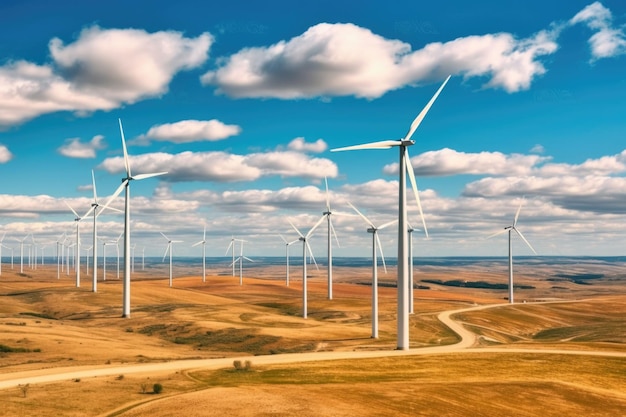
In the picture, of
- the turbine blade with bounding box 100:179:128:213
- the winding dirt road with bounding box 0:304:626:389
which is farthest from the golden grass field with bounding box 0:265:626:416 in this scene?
the turbine blade with bounding box 100:179:128:213

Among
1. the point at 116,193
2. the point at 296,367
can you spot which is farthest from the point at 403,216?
the point at 116,193

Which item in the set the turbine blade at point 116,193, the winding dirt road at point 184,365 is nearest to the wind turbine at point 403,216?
the winding dirt road at point 184,365

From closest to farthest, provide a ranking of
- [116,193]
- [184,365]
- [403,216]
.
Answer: [184,365], [403,216], [116,193]

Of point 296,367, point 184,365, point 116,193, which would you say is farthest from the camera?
point 116,193

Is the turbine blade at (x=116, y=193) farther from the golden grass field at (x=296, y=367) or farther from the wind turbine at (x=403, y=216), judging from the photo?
the wind turbine at (x=403, y=216)

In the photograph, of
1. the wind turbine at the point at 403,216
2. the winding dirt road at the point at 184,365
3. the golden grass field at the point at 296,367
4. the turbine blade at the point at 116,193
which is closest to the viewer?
the golden grass field at the point at 296,367

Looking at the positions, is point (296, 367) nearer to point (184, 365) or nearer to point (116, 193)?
point (184, 365)

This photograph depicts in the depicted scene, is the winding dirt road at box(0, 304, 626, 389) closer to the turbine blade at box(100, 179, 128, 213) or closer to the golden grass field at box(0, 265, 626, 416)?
the golden grass field at box(0, 265, 626, 416)

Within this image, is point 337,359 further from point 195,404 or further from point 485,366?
point 195,404
